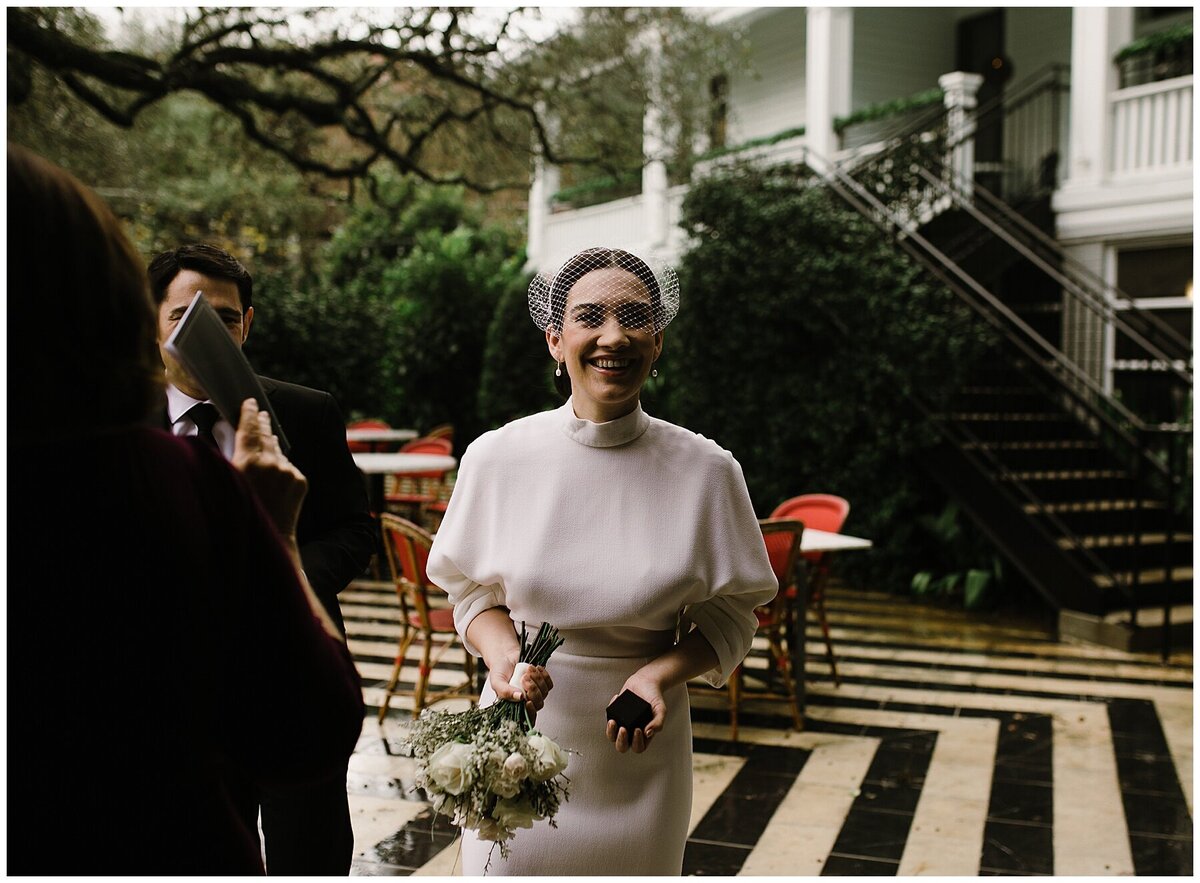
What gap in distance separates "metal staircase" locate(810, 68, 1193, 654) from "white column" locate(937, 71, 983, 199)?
3cm

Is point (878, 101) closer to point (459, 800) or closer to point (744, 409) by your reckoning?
point (744, 409)

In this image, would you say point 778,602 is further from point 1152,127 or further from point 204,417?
point 1152,127

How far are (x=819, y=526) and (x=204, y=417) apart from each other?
534 centimetres

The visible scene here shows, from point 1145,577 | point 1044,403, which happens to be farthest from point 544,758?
point 1044,403

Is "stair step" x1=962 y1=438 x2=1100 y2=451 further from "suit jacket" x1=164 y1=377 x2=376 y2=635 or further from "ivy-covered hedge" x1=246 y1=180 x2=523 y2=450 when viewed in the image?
"suit jacket" x1=164 y1=377 x2=376 y2=635

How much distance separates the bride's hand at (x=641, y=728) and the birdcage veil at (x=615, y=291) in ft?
2.22

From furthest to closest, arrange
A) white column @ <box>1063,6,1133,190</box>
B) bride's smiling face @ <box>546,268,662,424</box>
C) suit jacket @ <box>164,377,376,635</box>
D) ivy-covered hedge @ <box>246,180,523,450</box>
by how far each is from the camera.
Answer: ivy-covered hedge @ <box>246,180,523,450</box> < white column @ <box>1063,6,1133,190</box> < suit jacket @ <box>164,377,376,635</box> < bride's smiling face @ <box>546,268,662,424</box>

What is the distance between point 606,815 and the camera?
84.3 inches

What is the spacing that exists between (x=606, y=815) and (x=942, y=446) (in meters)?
8.03

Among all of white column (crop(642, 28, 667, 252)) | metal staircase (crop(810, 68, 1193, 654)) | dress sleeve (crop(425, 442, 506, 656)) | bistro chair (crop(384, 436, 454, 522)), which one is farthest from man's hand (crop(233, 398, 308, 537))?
white column (crop(642, 28, 667, 252))

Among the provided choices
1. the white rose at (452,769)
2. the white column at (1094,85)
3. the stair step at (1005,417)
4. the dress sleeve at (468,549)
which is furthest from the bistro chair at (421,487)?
the white rose at (452,769)

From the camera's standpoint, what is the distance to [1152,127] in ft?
37.6

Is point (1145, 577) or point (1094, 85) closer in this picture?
point (1145, 577)

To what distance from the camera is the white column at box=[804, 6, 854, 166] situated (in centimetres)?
1340
